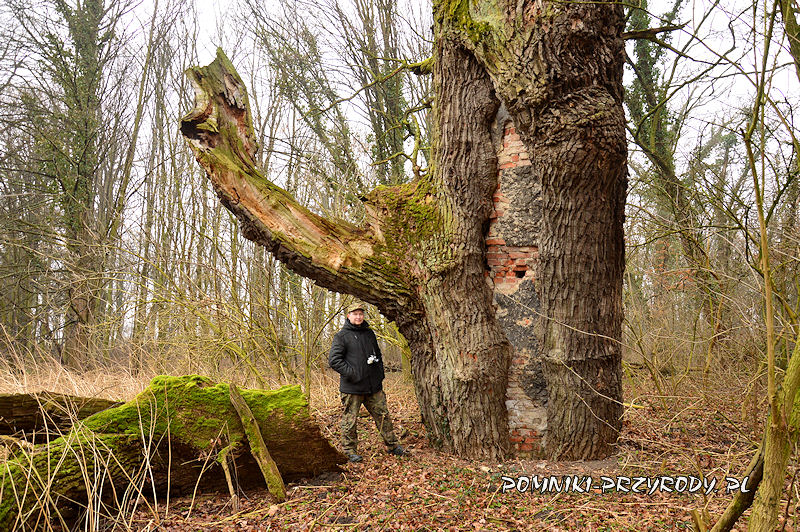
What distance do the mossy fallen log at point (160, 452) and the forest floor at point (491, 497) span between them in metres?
0.20

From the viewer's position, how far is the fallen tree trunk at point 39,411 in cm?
407

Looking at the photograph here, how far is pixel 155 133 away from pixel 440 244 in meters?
14.1

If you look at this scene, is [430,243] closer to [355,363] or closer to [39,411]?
[355,363]

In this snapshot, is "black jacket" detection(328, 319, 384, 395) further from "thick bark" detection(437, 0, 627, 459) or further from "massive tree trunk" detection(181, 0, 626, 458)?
"thick bark" detection(437, 0, 627, 459)

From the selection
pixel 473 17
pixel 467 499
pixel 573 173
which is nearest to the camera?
pixel 467 499

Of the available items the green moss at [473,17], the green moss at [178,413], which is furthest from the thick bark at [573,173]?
the green moss at [178,413]

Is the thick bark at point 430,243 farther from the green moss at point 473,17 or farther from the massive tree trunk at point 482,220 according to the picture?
the green moss at point 473,17

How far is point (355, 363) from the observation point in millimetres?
5492

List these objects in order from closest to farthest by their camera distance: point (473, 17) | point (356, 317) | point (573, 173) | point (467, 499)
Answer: point (467, 499) → point (573, 173) → point (473, 17) → point (356, 317)

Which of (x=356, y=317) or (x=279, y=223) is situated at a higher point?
(x=279, y=223)

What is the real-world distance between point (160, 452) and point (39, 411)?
3.26ft

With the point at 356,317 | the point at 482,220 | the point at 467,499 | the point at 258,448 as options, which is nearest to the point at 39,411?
the point at 258,448

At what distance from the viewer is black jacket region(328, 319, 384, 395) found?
5.43m

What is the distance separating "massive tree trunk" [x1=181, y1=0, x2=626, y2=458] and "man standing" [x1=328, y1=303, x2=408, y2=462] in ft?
1.39
